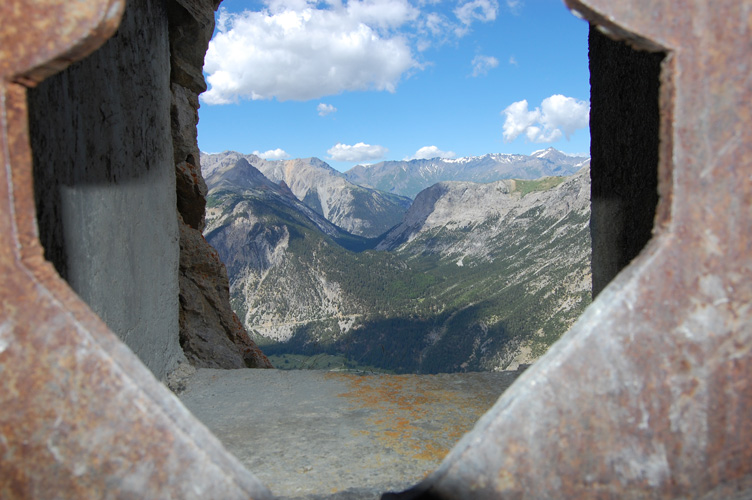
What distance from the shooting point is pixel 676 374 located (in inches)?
51.7

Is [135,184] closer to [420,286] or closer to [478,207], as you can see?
[420,286]

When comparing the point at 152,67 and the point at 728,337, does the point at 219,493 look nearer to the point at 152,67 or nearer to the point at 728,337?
the point at 728,337

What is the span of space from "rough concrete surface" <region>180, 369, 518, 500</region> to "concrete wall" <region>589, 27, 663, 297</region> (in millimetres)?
1341

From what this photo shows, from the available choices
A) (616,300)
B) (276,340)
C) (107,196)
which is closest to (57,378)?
(616,300)

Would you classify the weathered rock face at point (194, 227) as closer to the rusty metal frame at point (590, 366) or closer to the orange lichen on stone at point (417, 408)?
the orange lichen on stone at point (417, 408)

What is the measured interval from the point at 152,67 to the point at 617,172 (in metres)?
3.73

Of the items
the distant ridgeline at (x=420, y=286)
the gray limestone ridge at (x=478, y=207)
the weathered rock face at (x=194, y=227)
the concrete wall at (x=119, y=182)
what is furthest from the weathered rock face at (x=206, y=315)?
the gray limestone ridge at (x=478, y=207)

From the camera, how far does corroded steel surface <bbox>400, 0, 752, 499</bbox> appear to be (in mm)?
1279

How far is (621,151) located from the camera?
3.22m

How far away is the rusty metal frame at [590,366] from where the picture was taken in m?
1.22

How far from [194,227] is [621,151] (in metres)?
5.33

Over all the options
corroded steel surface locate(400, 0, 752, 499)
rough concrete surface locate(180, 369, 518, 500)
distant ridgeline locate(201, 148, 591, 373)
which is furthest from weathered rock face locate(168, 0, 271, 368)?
distant ridgeline locate(201, 148, 591, 373)

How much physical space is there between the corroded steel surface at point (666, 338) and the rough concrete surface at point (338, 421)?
3.37 feet

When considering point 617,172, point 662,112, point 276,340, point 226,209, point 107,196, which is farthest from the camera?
point 226,209
